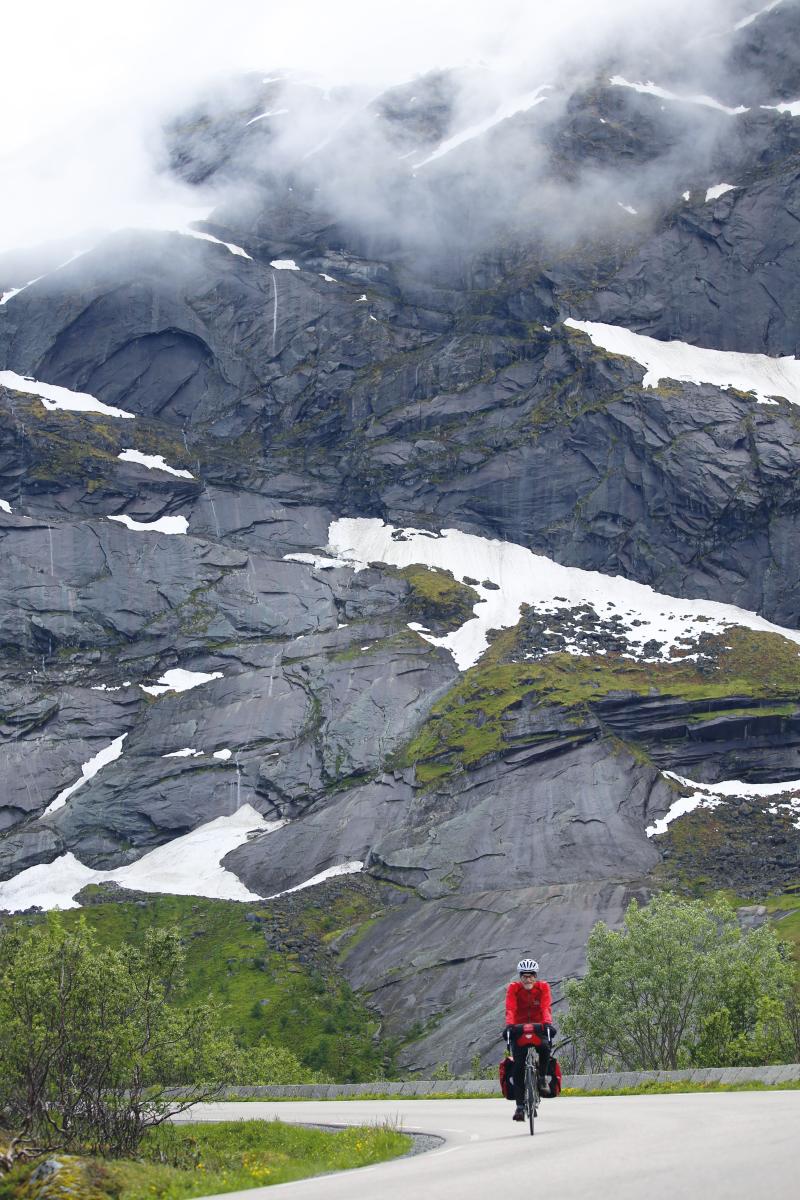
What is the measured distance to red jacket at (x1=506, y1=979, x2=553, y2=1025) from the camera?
62.5ft

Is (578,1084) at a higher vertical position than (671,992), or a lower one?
higher

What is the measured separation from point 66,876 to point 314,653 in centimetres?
4439

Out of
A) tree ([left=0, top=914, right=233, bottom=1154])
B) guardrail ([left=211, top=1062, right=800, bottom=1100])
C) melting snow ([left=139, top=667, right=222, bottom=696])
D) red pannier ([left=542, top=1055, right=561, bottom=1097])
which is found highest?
red pannier ([left=542, top=1055, right=561, bottom=1097])

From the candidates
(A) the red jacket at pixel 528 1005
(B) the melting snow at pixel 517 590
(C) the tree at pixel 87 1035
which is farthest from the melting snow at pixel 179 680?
(A) the red jacket at pixel 528 1005

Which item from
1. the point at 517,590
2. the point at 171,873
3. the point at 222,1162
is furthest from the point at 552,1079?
the point at 517,590

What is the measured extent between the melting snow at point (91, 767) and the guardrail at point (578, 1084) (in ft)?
316

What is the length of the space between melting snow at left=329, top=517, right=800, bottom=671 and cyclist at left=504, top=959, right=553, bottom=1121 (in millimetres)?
139106

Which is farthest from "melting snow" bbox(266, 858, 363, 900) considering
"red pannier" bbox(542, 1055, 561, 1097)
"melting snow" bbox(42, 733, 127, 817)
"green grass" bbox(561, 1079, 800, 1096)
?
"red pannier" bbox(542, 1055, 561, 1097)

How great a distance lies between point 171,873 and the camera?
131250mm

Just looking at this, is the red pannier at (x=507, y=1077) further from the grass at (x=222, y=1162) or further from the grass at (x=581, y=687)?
the grass at (x=581, y=687)

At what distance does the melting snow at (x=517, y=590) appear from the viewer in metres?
167

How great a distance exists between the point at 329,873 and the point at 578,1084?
9118 cm

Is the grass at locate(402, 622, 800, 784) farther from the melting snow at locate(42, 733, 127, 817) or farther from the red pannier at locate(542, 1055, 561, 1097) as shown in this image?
the red pannier at locate(542, 1055, 561, 1097)

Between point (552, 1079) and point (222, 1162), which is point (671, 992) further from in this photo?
point (552, 1079)
